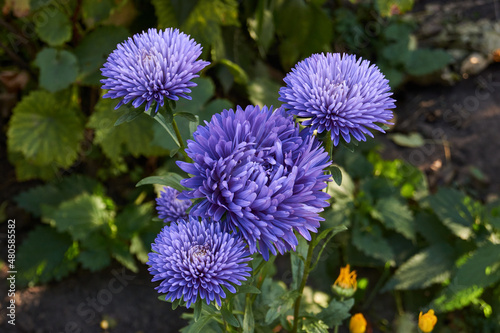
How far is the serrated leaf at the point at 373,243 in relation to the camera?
1941 mm

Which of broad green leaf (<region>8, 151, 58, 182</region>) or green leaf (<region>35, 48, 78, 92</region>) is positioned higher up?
green leaf (<region>35, 48, 78, 92</region>)

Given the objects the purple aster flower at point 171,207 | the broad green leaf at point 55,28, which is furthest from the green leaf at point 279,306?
the broad green leaf at point 55,28

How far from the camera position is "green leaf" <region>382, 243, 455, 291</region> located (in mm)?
1899

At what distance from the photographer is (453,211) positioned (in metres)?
1.97

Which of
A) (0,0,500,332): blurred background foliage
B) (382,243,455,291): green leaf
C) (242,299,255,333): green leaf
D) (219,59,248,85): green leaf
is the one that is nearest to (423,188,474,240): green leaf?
(0,0,500,332): blurred background foliage

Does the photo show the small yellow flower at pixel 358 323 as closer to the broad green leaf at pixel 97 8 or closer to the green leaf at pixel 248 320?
the green leaf at pixel 248 320

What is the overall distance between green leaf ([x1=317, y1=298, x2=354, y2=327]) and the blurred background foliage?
77cm

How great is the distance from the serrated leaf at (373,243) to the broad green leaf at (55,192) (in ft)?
3.67

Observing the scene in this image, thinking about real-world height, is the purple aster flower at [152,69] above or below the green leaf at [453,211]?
above

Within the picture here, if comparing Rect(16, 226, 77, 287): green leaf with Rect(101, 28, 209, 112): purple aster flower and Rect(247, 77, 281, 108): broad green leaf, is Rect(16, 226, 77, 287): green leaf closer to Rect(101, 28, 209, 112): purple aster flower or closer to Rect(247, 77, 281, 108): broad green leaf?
Rect(247, 77, 281, 108): broad green leaf

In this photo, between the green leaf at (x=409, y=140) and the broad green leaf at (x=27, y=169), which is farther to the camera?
the green leaf at (x=409, y=140)

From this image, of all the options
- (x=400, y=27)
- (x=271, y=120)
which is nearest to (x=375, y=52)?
(x=400, y=27)

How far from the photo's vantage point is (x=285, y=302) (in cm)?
96

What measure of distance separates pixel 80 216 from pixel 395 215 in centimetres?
128
